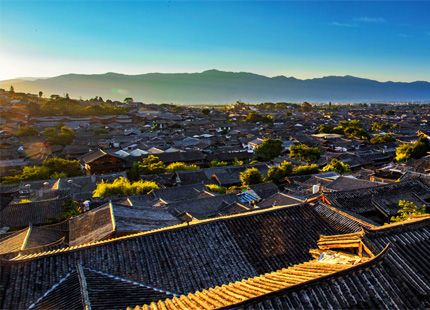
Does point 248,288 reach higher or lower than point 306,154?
higher

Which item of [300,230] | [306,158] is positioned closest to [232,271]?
[300,230]

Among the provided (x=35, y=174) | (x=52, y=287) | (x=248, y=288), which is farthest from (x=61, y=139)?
(x=248, y=288)

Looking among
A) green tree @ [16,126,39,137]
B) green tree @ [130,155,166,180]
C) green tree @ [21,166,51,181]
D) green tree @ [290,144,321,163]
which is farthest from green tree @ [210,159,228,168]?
green tree @ [16,126,39,137]

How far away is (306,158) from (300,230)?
30.0m

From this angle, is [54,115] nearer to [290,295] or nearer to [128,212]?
[128,212]

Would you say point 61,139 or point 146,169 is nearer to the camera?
point 146,169

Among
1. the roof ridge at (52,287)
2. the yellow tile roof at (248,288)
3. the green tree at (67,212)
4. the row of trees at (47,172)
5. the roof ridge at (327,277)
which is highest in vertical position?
the roof ridge at (327,277)

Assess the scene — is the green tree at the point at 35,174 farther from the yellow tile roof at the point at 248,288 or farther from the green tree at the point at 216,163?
the yellow tile roof at the point at 248,288

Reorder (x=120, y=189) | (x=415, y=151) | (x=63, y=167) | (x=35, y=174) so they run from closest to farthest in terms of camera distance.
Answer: (x=120, y=189) → (x=35, y=174) → (x=63, y=167) → (x=415, y=151)

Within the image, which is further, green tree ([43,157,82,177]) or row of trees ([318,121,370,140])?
row of trees ([318,121,370,140])

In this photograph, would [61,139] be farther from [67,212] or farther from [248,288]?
[248,288]

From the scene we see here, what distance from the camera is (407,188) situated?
1772cm

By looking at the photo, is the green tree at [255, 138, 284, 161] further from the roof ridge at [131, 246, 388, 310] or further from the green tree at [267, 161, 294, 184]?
the roof ridge at [131, 246, 388, 310]

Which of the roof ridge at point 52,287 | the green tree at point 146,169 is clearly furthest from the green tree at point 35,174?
the roof ridge at point 52,287
